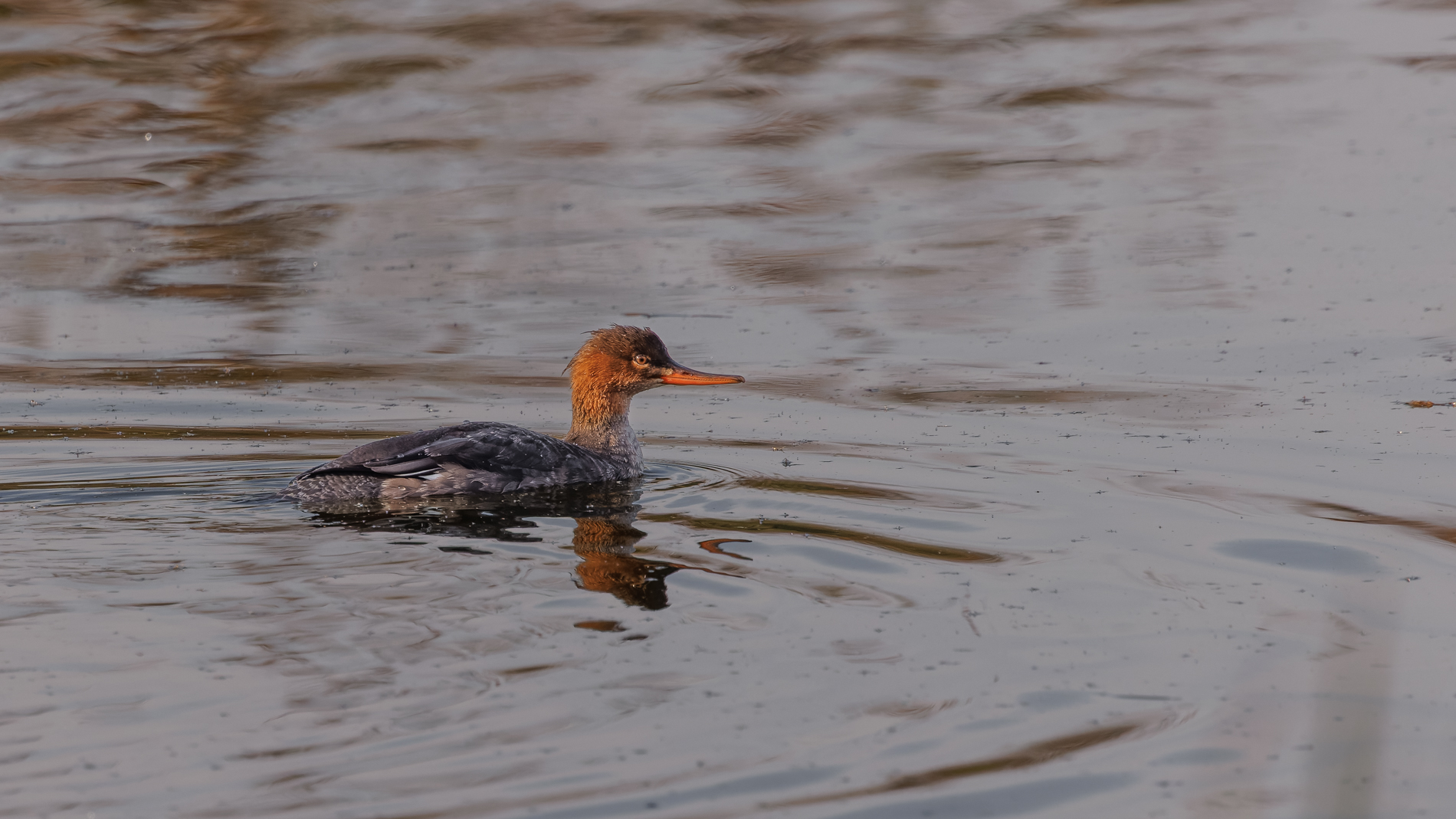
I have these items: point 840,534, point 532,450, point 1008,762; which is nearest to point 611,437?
point 532,450

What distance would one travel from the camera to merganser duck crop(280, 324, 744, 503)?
7270 mm

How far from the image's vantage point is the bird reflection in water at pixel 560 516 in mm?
6195

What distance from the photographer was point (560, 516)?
736cm

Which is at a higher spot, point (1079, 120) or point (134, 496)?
point (1079, 120)

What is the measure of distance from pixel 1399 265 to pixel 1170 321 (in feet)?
5.91

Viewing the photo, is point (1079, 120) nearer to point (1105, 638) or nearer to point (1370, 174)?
point (1370, 174)

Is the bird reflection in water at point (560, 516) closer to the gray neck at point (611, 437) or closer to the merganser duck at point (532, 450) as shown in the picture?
the merganser duck at point (532, 450)

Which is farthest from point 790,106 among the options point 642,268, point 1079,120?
point 642,268

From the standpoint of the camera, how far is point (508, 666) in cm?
510

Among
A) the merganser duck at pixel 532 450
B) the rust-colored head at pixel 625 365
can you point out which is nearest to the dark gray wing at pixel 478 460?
the merganser duck at pixel 532 450

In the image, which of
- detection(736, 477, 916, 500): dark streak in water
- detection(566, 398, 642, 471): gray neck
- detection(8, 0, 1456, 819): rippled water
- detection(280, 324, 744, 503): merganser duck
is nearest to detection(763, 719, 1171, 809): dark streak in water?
detection(8, 0, 1456, 819): rippled water

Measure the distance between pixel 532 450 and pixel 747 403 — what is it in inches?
66.9

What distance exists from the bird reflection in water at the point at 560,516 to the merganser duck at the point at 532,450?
0.07m

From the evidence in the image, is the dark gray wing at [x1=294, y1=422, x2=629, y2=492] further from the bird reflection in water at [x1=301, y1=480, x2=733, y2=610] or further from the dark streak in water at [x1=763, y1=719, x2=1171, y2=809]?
the dark streak in water at [x1=763, y1=719, x2=1171, y2=809]
